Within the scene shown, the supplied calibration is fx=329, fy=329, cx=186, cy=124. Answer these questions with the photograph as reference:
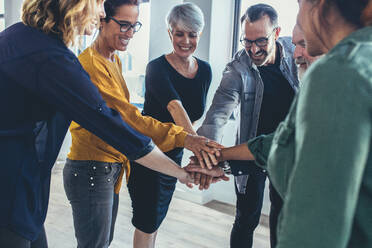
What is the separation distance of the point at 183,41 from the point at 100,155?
84 centimetres

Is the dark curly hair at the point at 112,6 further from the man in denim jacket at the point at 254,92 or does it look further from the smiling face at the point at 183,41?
the man in denim jacket at the point at 254,92

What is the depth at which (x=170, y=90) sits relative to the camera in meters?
1.80

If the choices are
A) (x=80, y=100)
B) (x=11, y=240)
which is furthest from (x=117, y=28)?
(x=11, y=240)

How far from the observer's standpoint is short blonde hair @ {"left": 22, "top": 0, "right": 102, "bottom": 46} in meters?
1.00

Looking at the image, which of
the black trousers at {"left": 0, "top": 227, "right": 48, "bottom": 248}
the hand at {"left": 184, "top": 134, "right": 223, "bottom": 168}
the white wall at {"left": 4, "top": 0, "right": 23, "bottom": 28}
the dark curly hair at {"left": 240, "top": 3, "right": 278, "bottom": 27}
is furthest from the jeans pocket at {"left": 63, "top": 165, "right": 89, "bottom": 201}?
the white wall at {"left": 4, "top": 0, "right": 23, "bottom": 28}

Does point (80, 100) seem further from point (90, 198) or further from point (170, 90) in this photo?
point (170, 90)

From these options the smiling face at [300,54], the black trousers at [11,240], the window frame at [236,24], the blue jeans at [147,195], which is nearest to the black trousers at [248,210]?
the blue jeans at [147,195]

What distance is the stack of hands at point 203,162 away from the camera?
1687mm

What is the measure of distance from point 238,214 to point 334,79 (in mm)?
1607

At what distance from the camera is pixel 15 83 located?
3.07ft

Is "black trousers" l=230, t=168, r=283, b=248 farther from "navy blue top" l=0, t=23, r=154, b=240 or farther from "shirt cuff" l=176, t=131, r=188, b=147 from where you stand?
"navy blue top" l=0, t=23, r=154, b=240

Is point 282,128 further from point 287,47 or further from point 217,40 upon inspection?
point 217,40

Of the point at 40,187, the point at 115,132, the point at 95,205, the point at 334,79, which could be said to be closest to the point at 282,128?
the point at 334,79

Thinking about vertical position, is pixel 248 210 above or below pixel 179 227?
above
